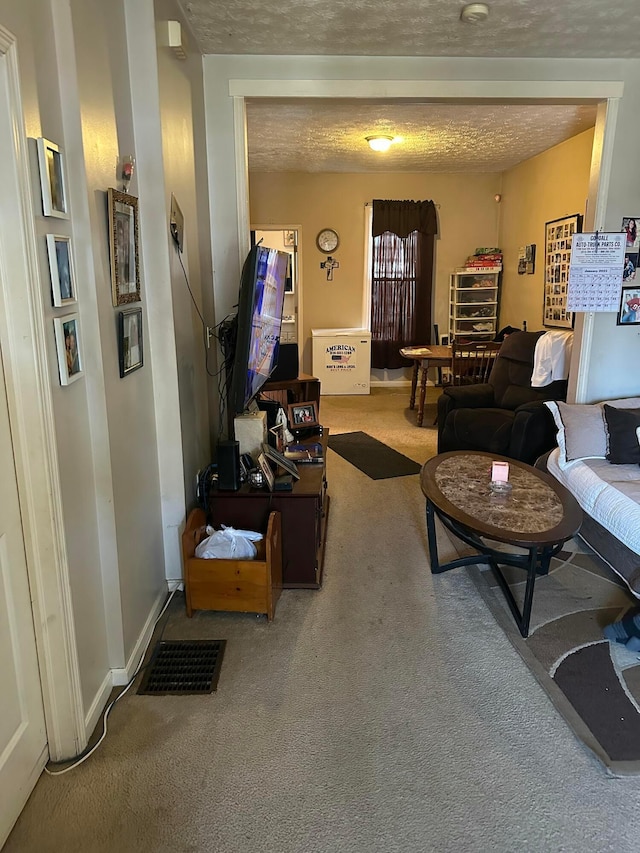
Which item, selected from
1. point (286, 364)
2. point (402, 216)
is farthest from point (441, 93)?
point (402, 216)

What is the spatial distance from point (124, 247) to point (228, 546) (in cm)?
123

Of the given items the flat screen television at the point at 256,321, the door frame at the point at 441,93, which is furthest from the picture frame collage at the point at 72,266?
the door frame at the point at 441,93

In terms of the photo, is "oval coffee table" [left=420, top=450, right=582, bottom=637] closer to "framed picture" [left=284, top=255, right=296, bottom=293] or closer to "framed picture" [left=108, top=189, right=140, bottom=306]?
"framed picture" [left=108, top=189, right=140, bottom=306]

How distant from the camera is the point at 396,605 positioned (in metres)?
2.59

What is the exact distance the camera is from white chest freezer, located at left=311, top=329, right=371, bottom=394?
22.8 feet

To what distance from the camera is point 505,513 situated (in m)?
2.39

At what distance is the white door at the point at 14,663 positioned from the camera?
149 cm

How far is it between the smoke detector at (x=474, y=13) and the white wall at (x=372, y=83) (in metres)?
0.52

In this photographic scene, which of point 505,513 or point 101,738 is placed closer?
point 101,738

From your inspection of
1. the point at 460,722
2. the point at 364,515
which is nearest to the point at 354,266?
the point at 364,515

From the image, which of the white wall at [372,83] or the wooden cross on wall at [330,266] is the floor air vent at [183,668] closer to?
the white wall at [372,83]

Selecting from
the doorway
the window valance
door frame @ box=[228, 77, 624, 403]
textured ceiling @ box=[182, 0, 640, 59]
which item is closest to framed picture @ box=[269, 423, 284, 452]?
door frame @ box=[228, 77, 624, 403]

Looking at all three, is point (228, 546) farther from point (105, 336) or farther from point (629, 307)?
point (629, 307)

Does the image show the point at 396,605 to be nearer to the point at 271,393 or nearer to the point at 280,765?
the point at 280,765
